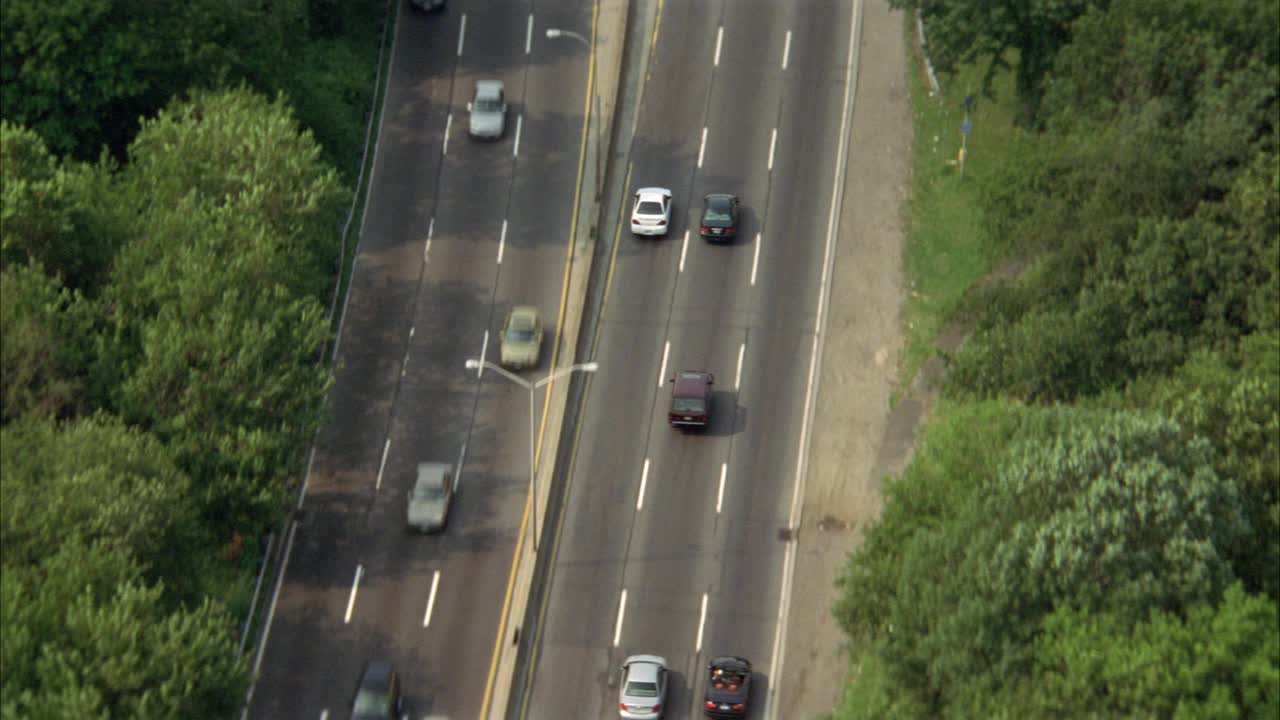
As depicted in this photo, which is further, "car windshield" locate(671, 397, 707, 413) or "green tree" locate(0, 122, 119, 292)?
"car windshield" locate(671, 397, 707, 413)

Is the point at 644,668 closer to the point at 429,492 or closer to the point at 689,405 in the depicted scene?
the point at 429,492

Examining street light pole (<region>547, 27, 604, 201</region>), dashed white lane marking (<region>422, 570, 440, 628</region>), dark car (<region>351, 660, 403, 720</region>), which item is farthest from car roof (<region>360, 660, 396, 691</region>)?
street light pole (<region>547, 27, 604, 201</region>)

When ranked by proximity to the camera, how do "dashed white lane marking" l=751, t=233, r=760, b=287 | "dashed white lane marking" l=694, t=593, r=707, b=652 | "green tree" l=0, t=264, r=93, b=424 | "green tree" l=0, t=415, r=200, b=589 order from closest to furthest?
1. "green tree" l=0, t=415, r=200, b=589
2. "green tree" l=0, t=264, r=93, b=424
3. "dashed white lane marking" l=694, t=593, r=707, b=652
4. "dashed white lane marking" l=751, t=233, r=760, b=287

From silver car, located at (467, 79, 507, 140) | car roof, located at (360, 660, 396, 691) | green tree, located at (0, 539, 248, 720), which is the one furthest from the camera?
silver car, located at (467, 79, 507, 140)

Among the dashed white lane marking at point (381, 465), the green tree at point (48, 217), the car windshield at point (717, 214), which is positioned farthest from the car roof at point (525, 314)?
the green tree at point (48, 217)

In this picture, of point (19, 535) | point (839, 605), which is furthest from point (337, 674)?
point (839, 605)

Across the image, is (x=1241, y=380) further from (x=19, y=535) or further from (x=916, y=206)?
(x=19, y=535)

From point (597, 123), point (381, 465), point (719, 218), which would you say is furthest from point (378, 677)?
point (597, 123)

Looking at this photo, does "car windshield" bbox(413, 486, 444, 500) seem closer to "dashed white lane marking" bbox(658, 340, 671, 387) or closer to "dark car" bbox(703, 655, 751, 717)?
"dashed white lane marking" bbox(658, 340, 671, 387)
